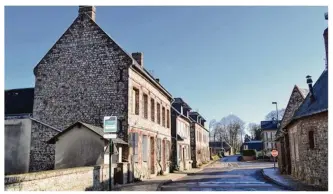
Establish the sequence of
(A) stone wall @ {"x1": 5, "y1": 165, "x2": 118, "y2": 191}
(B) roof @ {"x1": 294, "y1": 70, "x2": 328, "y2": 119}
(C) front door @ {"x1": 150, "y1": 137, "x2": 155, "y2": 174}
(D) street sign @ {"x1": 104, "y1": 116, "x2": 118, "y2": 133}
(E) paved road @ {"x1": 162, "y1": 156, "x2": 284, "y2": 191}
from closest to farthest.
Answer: (A) stone wall @ {"x1": 5, "y1": 165, "x2": 118, "y2": 191} < (D) street sign @ {"x1": 104, "y1": 116, "x2": 118, "y2": 133} < (B) roof @ {"x1": 294, "y1": 70, "x2": 328, "y2": 119} < (E) paved road @ {"x1": 162, "y1": 156, "x2": 284, "y2": 191} < (C) front door @ {"x1": 150, "y1": 137, "x2": 155, "y2": 174}

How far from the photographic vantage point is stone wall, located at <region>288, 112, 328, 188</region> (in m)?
13.7

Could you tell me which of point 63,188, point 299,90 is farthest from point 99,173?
point 299,90

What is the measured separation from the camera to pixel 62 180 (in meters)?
10.5

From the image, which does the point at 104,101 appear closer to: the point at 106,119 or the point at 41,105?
the point at 41,105

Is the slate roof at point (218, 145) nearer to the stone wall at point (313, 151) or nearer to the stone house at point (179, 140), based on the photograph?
the stone house at point (179, 140)

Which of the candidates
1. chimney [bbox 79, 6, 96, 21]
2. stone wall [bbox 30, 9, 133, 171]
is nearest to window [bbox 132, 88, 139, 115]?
stone wall [bbox 30, 9, 133, 171]

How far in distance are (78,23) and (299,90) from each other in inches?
618

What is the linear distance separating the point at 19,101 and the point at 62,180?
13297 mm

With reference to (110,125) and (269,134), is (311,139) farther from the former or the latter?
(269,134)

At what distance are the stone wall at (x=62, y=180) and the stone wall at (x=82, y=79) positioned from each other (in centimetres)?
430

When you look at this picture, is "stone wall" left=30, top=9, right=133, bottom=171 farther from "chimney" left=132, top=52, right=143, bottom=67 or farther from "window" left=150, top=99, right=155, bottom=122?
"chimney" left=132, top=52, right=143, bottom=67

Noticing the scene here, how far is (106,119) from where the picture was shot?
1091cm

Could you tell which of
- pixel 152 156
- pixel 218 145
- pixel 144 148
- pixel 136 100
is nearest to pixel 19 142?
pixel 136 100

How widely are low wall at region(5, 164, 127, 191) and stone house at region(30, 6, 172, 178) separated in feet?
13.3
